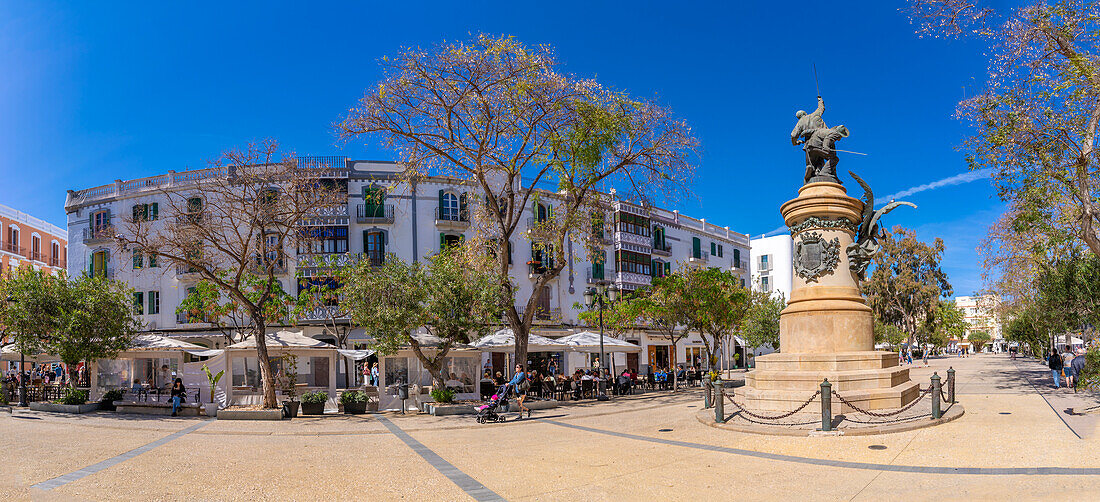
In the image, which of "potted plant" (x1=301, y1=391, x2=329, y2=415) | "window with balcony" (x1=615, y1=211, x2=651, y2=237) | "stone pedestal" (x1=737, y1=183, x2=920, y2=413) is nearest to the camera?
"stone pedestal" (x1=737, y1=183, x2=920, y2=413)

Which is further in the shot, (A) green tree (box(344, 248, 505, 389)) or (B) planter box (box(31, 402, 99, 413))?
(B) planter box (box(31, 402, 99, 413))

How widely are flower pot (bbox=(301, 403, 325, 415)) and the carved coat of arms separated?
1415cm

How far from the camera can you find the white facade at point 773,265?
68.5 m

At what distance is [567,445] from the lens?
41.1 feet

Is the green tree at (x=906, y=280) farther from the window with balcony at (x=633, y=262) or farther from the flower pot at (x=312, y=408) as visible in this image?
the flower pot at (x=312, y=408)

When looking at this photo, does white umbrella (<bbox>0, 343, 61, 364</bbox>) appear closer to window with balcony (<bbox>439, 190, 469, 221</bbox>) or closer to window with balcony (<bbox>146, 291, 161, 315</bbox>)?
A: window with balcony (<bbox>146, 291, 161, 315</bbox>)

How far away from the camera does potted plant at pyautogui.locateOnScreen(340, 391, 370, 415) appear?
69.0 feet

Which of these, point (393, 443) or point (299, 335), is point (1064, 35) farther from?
point (299, 335)

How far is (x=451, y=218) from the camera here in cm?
3828

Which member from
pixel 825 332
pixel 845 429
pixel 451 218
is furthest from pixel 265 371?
pixel 451 218

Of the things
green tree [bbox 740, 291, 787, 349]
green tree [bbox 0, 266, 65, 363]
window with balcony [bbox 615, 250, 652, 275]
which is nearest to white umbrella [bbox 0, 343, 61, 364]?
green tree [bbox 0, 266, 65, 363]

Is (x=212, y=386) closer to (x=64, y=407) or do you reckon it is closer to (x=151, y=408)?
(x=151, y=408)

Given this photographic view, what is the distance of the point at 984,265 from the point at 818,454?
82.5ft

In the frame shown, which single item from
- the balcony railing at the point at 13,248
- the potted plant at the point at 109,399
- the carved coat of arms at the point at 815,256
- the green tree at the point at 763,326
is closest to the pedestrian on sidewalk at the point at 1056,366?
the carved coat of arms at the point at 815,256
